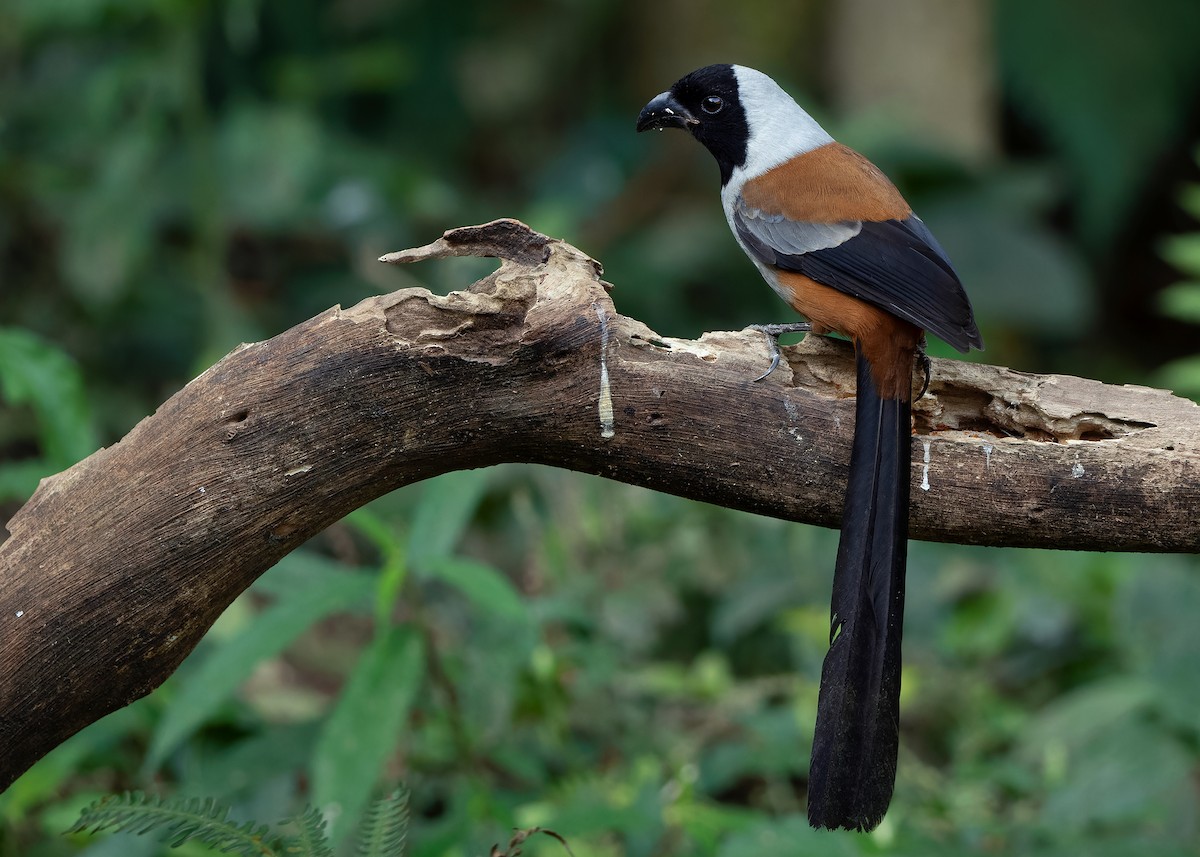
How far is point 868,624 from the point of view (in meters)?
1.98

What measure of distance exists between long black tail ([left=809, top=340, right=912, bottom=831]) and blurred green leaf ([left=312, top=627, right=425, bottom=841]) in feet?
2.69

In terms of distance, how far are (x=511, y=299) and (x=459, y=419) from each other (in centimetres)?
21

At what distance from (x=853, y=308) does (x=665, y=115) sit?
888mm

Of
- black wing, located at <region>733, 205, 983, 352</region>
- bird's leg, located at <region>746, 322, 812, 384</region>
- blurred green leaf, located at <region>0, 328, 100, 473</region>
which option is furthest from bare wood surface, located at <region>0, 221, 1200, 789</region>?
blurred green leaf, located at <region>0, 328, 100, 473</region>

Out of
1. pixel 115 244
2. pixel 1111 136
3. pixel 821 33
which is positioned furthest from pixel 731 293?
pixel 115 244

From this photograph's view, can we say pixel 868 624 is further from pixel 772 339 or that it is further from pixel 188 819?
pixel 188 819

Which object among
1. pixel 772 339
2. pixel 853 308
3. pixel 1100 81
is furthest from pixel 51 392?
pixel 1100 81

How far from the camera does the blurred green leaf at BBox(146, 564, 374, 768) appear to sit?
2.27 meters

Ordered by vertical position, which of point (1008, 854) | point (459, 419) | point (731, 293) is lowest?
point (731, 293)

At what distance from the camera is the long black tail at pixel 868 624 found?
75.2 inches

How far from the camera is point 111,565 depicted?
1.88 meters

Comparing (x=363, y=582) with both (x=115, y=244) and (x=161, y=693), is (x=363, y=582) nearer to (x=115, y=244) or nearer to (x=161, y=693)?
(x=161, y=693)

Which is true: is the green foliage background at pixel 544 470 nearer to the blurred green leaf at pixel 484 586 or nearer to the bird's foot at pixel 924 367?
the blurred green leaf at pixel 484 586

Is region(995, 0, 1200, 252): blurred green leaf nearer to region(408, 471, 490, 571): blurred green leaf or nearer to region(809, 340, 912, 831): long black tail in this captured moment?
region(408, 471, 490, 571): blurred green leaf
